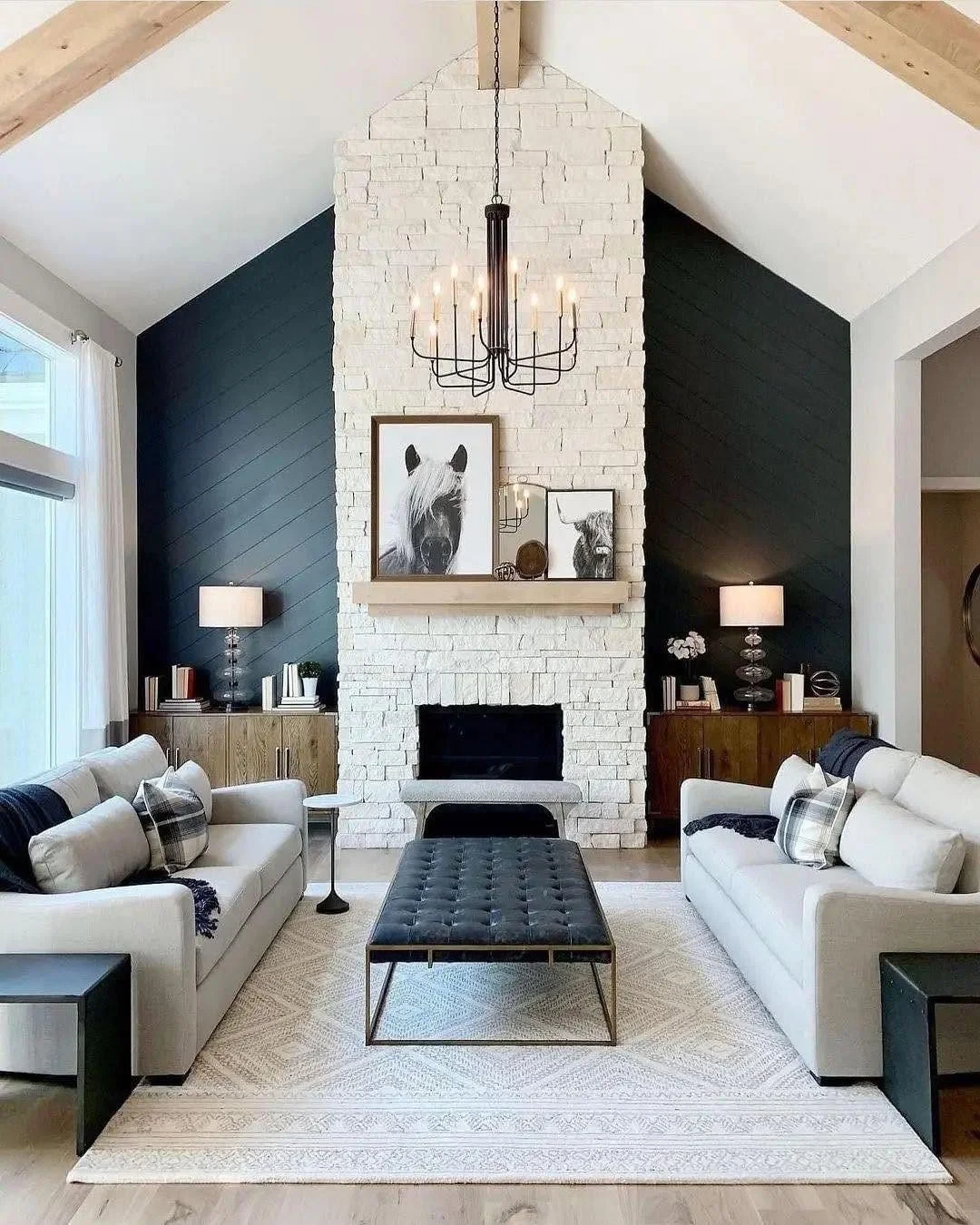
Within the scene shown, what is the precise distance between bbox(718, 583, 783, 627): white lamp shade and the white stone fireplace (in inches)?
23.3

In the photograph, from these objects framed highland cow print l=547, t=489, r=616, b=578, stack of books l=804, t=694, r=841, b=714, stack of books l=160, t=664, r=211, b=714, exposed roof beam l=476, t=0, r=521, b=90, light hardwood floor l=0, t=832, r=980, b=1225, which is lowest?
light hardwood floor l=0, t=832, r=980, b=1225

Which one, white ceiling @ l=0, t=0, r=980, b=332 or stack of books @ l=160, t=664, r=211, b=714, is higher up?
white ceiling @ l=0, t=0, r=980, b=332

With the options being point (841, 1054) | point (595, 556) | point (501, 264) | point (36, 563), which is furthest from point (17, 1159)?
point (595, 556)

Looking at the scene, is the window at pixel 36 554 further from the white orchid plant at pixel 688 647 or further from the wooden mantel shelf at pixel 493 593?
the white orchid plant at pixel 688 647

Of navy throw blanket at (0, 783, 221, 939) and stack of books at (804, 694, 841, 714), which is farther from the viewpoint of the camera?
stack of books at (804, 694, 841, 714)

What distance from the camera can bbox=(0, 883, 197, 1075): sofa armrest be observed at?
9.88ft

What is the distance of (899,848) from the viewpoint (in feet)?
10.9

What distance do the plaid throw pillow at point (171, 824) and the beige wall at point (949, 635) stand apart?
200 inches

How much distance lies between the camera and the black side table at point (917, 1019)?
8.71 ft

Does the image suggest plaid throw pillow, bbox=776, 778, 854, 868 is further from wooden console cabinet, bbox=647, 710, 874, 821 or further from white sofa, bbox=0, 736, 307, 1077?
white sofa, bbox=0, 736, 307, 1077

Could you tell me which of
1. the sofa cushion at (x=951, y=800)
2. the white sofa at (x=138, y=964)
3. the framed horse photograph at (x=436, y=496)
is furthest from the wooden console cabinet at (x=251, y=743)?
the sofa cushion at (x=951, y=800)

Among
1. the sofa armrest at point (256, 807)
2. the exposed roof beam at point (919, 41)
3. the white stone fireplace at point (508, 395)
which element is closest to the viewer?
the exposed roof beam at point (919, 41)

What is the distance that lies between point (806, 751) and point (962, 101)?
3538 millimetres

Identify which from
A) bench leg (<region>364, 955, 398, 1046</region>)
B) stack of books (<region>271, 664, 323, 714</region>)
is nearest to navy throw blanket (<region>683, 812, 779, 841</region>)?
bench leg (<region>364, 955, 398, 1046</region>)
